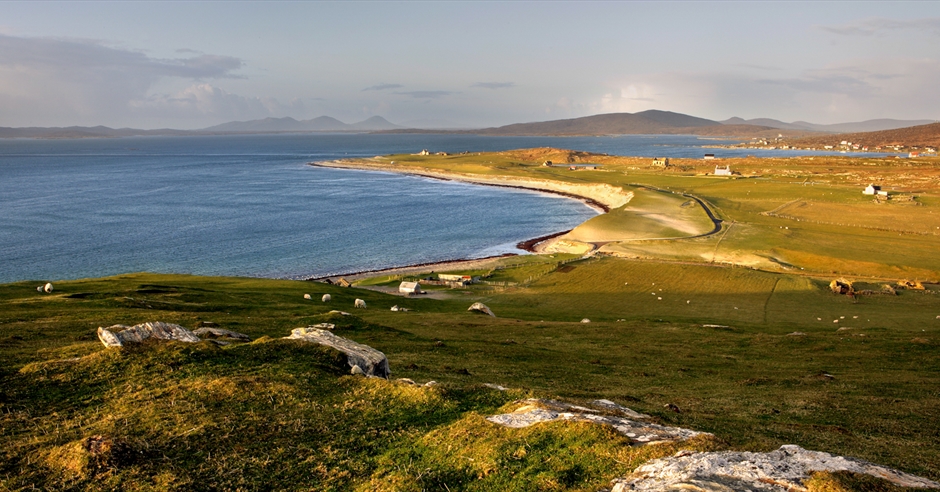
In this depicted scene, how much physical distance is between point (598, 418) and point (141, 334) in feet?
58.2

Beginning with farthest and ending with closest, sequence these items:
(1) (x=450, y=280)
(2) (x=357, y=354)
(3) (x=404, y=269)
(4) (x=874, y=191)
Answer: (4) (x=874, y=191)
(3) (x=404, y=269)
(1) (x=450, y=280)
(2) (x=357, y=354)

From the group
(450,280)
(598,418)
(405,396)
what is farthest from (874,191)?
(405,396)

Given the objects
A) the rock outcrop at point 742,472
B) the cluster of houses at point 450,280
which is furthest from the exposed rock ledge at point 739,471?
the cluster of houses at point 450,280

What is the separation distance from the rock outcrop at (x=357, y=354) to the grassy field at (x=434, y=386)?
0.63 meters

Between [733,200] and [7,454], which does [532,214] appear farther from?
[7,454]

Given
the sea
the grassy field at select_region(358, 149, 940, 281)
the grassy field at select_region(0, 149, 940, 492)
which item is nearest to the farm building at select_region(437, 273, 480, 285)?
the grassy field at select_region(0, 149, 940, 492)

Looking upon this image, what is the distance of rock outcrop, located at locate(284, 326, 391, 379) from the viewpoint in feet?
74.1

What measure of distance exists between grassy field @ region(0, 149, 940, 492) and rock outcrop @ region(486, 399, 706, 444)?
2.06 feet

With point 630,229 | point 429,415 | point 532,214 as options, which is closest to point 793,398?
point 429,415

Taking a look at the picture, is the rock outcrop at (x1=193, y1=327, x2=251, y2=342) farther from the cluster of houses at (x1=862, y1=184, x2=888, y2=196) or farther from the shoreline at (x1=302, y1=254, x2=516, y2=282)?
the cluster of houses at (x1=862, y1=184, x2=888, y2=196)

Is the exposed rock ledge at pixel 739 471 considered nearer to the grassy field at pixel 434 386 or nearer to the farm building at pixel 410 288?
the grassy field at pixel 434 386

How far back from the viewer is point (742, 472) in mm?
12406

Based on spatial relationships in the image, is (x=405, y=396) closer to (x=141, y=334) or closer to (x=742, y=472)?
(x=742, y=472)

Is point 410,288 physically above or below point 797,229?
below
